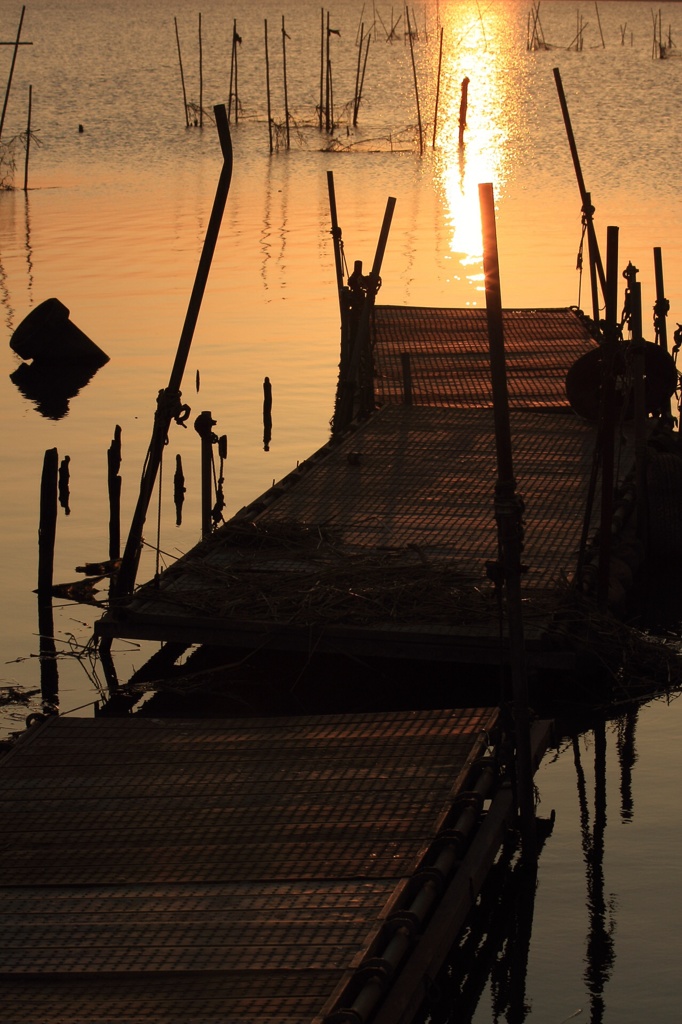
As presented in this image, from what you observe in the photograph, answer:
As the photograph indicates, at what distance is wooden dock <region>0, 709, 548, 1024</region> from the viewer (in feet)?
19.0

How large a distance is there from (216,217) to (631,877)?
15.1 feet

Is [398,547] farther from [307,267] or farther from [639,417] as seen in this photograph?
[307,267]

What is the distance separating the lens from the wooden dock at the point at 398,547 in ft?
30.7

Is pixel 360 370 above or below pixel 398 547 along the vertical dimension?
above

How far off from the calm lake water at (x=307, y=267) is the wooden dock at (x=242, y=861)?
74cm

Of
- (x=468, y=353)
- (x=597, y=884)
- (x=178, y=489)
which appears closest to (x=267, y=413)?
(x=468, y=353)

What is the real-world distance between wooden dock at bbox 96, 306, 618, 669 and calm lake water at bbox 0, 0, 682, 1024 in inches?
34.0

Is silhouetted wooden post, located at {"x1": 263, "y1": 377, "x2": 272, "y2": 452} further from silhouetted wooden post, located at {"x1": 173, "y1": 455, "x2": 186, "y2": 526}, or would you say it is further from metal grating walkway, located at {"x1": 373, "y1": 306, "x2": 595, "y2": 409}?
silhouetted wooden post, located at {"x1": 173, "y1": 455, "x2": 186, "y2": 526}

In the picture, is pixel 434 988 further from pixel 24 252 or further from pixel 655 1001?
pixel 24 252

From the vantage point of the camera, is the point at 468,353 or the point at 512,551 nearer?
the point at 512,551

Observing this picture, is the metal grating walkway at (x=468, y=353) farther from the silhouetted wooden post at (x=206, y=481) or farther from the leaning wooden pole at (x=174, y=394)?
the leaning wooden pole at (x=174, y=394)

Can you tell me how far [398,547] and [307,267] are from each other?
49.5 ft

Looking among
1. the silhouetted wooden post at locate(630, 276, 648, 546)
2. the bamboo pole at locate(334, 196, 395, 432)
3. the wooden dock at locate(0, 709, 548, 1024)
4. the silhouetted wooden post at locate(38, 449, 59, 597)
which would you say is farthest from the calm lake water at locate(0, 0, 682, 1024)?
the silhouetted wooden post at locate(630, 276, 648, 546)

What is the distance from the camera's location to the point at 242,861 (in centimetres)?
677
